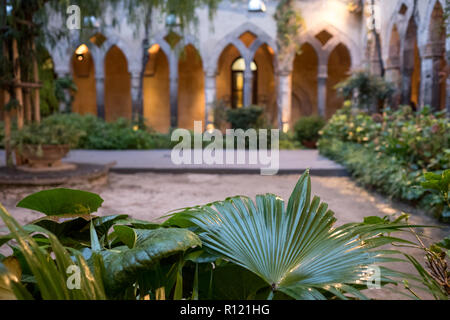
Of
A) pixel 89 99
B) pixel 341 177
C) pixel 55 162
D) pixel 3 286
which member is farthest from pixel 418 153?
pixel 89 99

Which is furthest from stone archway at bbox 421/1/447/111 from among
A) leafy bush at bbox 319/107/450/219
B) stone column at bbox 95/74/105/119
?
stone column at bbox 95/74/105/119

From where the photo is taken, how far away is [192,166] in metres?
8.51

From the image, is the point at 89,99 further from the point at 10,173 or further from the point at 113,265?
the point at 113,265

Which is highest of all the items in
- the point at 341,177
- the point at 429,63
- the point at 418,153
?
the point at 429,63

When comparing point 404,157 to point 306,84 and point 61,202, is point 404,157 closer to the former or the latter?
point 61,202

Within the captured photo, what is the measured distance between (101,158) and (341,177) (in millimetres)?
4991

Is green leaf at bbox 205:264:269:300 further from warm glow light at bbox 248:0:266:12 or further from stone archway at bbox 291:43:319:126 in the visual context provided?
stone archway at bbox 291:43:319:126

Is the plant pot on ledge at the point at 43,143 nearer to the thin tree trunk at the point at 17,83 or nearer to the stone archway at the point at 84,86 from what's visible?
the thin tree trunk at the point at 17,83

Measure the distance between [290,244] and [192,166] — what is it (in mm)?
7449

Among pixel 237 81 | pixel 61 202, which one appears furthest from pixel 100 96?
pixel 61 202

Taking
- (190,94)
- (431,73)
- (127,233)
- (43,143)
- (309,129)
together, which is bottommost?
(309,129)

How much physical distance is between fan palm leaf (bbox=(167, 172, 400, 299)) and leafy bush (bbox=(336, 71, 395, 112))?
1061cm

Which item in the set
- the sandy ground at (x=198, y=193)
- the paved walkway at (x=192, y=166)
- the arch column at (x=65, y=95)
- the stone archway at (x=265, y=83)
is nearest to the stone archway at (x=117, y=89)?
the arch column at (x=65, y=95)
